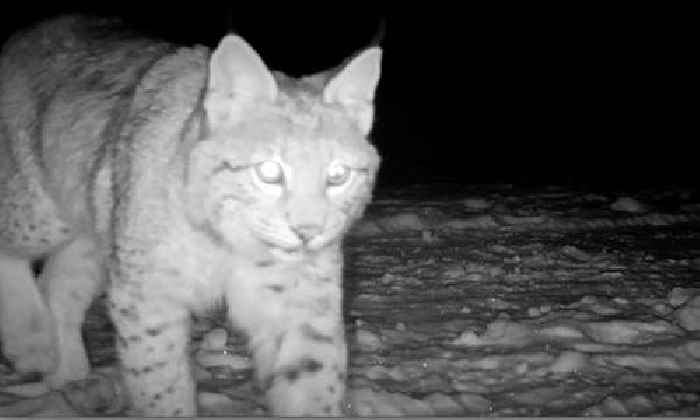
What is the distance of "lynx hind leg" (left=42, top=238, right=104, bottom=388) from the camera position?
12.0 ft

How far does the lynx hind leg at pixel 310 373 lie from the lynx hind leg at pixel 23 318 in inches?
49.4

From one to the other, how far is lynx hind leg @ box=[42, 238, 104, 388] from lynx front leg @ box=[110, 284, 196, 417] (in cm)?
79

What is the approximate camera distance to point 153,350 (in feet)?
9.29

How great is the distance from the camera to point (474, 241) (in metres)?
5.77

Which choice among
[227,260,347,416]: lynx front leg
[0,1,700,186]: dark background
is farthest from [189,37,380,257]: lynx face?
[0,1,700,186]: dark background

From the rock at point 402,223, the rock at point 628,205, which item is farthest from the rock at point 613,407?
the rock at point 628,205

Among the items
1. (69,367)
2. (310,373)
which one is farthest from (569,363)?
(69,367)

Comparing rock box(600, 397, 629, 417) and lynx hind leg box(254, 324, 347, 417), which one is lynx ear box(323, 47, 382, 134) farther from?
rock box(600, 397, 629, 417)

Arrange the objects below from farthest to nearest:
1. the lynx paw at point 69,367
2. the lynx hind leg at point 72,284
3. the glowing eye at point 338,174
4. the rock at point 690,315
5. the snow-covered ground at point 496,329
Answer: the rock at point 690,315
the lynx hind leg at point 72,284
the lynx paw at point 69,367
the snow-covered ground at point 496,329
the glowing eye at point 338,174

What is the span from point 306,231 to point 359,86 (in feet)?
2.20

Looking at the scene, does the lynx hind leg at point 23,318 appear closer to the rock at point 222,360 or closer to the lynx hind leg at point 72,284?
the lynx hind leg at point 72,284

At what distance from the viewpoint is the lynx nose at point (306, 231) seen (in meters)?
2.59

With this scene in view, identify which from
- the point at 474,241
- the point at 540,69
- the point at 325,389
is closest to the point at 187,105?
the point at 325,389

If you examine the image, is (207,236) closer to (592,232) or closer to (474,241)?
(474,241)
